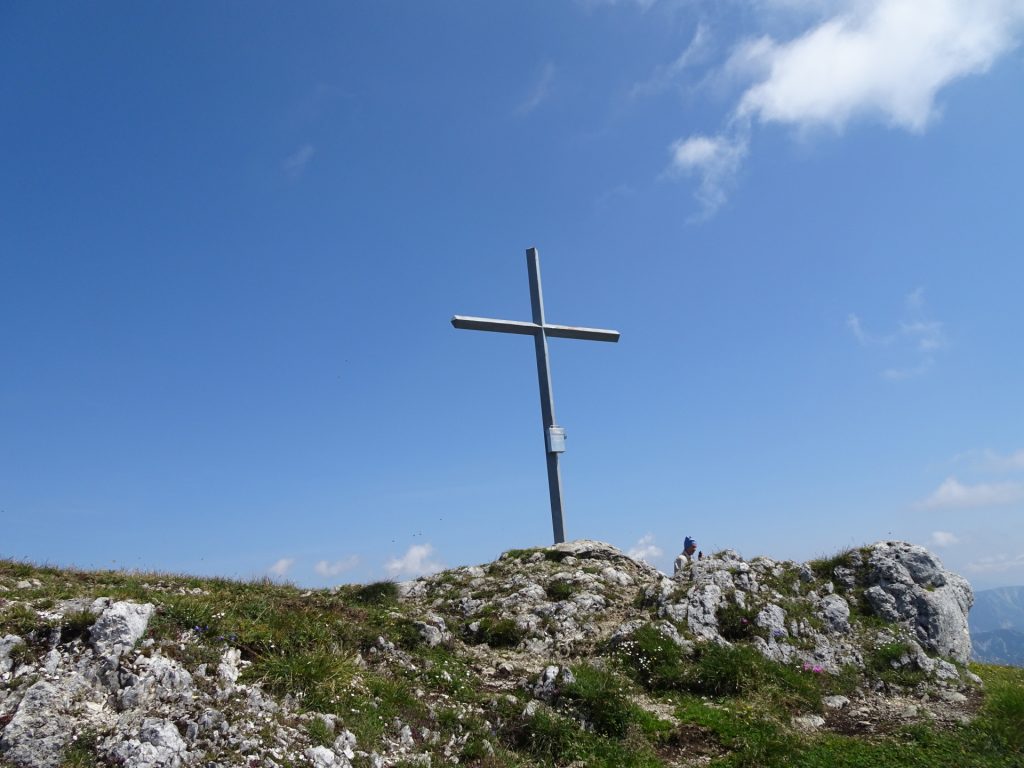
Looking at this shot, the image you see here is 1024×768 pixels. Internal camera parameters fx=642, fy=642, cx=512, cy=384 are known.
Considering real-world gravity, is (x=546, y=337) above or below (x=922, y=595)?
above

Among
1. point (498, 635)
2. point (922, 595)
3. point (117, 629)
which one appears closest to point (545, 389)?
point (498, 635)

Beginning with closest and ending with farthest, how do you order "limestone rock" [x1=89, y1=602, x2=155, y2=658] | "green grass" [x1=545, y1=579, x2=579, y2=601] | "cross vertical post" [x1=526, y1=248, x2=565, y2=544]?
"limestone rock" [x1=89, y1=602, x2=155, y2=658], "green grass" [x1=545, y1=579, x2=579, y2=601], "cross vertical post" [x1=526, y1=248, x2=565, y2=544]

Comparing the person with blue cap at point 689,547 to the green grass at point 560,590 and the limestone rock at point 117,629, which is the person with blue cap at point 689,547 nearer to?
the green grass at point 560,590

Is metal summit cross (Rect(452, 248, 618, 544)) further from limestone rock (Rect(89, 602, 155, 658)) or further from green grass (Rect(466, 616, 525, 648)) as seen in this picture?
limestone rock (Rect(89, 602, 155, 658))

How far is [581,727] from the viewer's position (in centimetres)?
1149

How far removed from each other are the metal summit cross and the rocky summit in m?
4.53

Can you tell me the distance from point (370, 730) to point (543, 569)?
35.6 ft

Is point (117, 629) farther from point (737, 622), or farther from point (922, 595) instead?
point (922, 595)

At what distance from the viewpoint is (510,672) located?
1395cm

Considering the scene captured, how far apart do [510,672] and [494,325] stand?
13677 mm

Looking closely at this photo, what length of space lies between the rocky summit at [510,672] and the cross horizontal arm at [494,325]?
962 cm

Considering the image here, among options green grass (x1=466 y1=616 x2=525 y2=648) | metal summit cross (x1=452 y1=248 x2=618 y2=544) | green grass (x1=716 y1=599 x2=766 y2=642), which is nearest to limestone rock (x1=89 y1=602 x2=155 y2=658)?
green grass (x1=466 y1=616 x2=525 y2=648)

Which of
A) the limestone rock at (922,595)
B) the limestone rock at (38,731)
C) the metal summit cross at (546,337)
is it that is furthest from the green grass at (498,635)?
the limestone rock at (922,595)

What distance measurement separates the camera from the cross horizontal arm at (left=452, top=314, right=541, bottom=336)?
2398 centimetres
